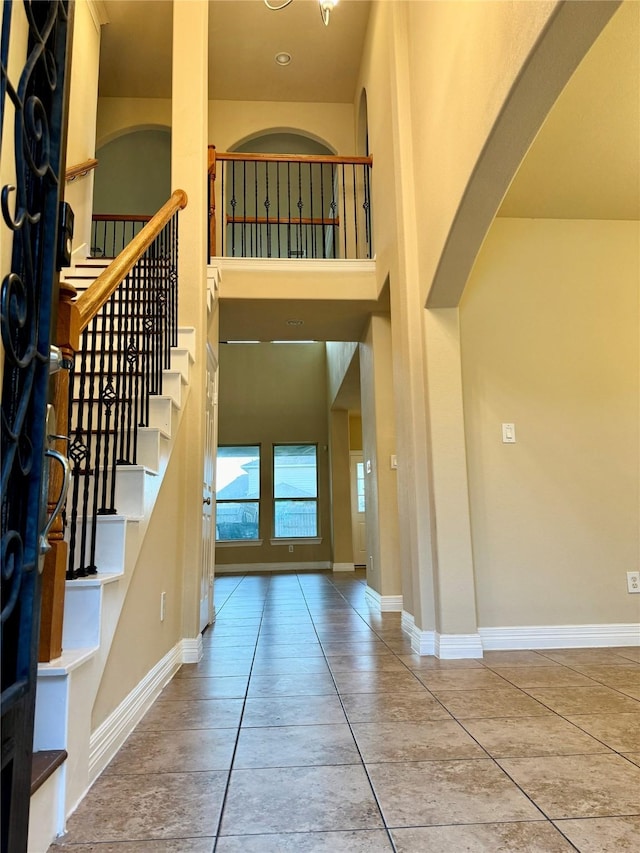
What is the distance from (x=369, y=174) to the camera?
5336 mm

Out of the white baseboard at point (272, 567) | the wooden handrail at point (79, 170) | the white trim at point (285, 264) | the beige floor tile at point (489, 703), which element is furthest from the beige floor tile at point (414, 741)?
the white baseboard at point (272, 567)

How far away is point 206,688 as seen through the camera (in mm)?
2561

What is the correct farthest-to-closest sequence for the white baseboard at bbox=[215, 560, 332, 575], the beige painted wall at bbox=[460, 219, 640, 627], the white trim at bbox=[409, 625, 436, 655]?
1. the white baseboard at bbox=[215, 560, 332, 575]
2. the beige painted wall at bbox=[460, 219, 640, 627]
3. the white trim at bbox=[409, 625, 436, 655]

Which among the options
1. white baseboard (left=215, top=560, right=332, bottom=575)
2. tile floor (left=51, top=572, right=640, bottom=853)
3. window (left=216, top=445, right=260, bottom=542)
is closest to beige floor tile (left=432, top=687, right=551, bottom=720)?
tile floor (left=51, top=572, right=640, bottom=853)

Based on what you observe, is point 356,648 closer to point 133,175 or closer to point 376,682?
point 376,682

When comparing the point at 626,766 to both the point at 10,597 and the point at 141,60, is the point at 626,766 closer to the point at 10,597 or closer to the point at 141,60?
the point at 10,597

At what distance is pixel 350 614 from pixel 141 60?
611 centimetres

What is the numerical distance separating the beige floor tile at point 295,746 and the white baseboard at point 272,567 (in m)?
6.76

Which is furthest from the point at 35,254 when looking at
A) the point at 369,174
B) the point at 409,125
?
the point at 369,174

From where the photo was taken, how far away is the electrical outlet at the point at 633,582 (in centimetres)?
326

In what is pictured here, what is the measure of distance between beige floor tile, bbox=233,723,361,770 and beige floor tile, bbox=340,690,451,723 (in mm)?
144

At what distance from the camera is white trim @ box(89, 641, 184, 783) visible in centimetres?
168

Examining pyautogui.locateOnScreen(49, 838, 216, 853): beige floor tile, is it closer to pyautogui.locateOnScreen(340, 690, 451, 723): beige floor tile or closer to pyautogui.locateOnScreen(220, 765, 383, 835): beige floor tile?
pyautogui.locateOnScreen(220, 765, 383, 835): beige floor tile

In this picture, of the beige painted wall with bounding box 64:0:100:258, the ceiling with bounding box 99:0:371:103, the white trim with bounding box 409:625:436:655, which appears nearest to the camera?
the white trim with bounding box 409:625:436:655
